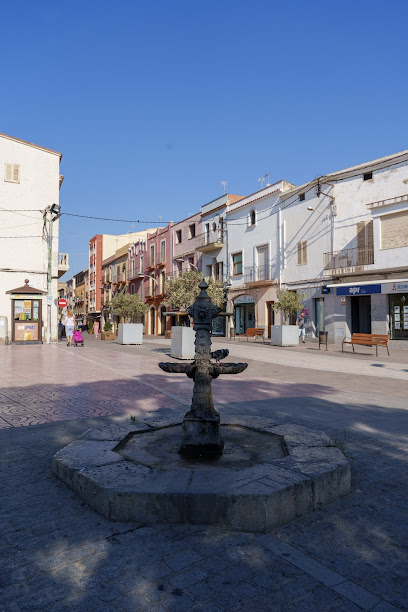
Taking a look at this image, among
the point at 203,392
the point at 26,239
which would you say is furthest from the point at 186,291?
the point at 203,392

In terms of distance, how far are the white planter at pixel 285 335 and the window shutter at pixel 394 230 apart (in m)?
5.95

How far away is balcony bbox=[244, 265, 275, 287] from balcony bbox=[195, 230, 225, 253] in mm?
3573

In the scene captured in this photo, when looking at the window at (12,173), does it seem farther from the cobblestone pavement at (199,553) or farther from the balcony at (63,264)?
the cobblestone pavement at (199,553)

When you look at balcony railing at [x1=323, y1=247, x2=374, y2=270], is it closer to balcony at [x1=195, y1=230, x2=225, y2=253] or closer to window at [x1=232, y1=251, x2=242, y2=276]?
window at [x1=232, y1=251, x2=242, y2=276]

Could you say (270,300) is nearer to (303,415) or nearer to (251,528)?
(303,415)

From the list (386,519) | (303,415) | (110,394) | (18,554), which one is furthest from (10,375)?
(386,519)

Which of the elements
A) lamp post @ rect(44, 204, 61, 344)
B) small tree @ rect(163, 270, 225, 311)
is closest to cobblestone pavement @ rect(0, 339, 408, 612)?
small tree @ rect(163, 270, 225, 311)

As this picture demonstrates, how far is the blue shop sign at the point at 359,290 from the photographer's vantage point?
64.6 ft

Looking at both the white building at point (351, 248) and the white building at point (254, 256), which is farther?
the white building at point (254, 256)

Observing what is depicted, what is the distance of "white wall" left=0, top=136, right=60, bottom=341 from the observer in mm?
22047

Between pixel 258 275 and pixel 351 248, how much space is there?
7641 mm

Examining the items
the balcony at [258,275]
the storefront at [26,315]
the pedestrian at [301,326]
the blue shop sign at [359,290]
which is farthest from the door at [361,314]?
the storefront at [26,315]

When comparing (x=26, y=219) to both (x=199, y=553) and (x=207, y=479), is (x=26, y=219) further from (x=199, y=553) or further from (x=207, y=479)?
(x=199, y=553)

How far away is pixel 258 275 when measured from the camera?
91.5 ft
